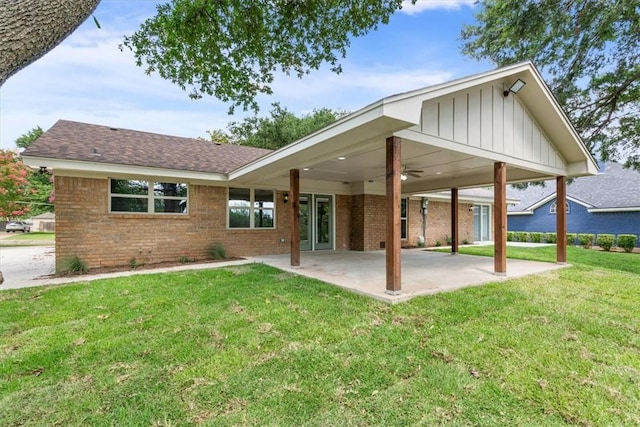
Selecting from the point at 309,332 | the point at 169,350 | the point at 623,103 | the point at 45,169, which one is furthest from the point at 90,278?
the point at 623,103

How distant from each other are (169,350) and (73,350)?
44.0 inches

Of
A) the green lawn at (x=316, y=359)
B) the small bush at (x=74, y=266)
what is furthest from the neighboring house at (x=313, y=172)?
the green lawn at (x=316, y=359)

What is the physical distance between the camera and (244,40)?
20.8ft

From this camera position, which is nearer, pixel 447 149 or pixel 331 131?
pixel 331 131

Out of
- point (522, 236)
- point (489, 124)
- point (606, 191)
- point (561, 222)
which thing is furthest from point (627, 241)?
point (489, 124)

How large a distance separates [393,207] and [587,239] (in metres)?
20.0

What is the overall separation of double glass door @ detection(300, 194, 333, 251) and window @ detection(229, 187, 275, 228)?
136 centimetres

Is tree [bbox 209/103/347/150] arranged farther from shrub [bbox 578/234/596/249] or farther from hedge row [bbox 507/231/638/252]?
shrub [bbox 578/234/596/249]

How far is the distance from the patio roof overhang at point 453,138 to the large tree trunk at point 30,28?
348 centimetres

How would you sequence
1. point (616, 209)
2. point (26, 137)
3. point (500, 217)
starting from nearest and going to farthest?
point (500, 217)
point (616, 209)
point (26, 137)

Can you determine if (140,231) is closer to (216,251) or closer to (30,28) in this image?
(216,251)

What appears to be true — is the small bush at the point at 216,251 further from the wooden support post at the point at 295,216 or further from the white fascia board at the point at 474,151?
the white fascia board at the point at 474,151

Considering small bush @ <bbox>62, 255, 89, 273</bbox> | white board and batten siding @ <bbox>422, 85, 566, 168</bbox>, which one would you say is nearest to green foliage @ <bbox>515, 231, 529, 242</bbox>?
white board and batten siding @ <bbox>422, 85, 566, 168</bbox>

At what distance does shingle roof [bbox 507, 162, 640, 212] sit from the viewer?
59.6 ft
